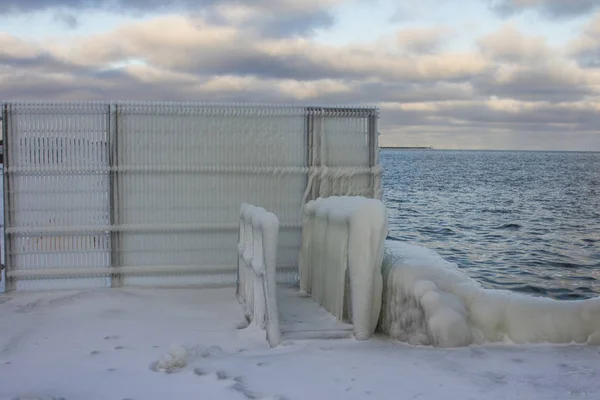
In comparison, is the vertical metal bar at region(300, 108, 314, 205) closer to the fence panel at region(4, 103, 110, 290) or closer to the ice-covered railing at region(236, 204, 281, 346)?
the ice-covered railing at region(236, 204, 281, 346)

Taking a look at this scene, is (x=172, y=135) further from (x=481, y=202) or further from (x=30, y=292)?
(x=481, y=202)

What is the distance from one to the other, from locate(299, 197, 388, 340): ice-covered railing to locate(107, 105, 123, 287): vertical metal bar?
3.17 meters

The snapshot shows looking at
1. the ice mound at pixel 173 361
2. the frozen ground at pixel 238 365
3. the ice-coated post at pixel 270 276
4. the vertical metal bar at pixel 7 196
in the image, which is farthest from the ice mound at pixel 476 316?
the vertical metal bar at pixel 7 196

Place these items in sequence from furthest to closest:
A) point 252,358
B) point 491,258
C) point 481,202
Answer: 1. point 481,202
2. point 491,258
3. point 252,358

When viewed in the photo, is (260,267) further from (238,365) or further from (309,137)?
(309,137)

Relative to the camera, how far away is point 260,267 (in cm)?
825

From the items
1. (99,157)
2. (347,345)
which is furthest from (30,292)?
(347,345)

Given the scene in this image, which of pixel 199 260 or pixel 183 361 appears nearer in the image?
pixel 183 361

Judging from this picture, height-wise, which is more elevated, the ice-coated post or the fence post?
the fence post

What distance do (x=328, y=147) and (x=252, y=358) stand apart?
491 centimetres

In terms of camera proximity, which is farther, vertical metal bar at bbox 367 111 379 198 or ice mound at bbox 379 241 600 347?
vertical metal bar at bbox 367 111 379 198

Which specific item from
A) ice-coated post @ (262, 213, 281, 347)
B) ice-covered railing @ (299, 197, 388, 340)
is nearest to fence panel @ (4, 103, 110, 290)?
ice-covered railing @ (299, 197, 388, 340)

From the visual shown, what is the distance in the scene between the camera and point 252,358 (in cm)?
738

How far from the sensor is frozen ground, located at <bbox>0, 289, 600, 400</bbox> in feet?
20.9
